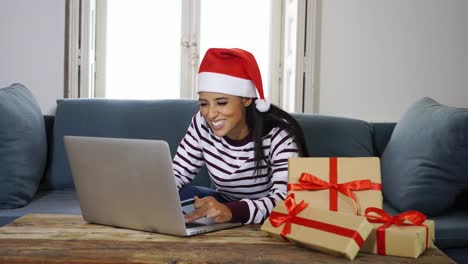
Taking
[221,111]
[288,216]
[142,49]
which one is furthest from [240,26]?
[288,216]

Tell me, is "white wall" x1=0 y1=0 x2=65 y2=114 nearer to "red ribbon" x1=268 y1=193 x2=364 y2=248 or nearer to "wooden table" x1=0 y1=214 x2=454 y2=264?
"wooden table" x1=0 y1=214 x2=454 y2=264

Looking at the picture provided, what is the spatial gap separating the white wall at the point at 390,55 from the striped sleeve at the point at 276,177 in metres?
2.14

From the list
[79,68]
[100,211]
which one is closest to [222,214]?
[100,211]

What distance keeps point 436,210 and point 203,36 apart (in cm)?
273

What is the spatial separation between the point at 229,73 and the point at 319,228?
0.64m

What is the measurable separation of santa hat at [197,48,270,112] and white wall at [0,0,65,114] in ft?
6.94

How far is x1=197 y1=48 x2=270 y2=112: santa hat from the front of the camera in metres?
1.60

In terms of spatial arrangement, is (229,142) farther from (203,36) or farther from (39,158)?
(203,36)

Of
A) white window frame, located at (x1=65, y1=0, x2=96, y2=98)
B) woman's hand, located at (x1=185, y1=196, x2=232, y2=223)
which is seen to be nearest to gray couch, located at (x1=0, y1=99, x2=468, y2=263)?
woman's hand, located at (x1=185, y1=196, x2=232, y2=223)

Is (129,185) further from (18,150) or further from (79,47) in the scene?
(79,47)

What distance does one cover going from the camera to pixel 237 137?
173cm

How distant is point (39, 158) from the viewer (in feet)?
7.61

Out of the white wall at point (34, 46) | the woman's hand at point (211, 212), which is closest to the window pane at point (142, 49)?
the white wall at point (34, 46)

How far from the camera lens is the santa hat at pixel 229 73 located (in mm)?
1604
